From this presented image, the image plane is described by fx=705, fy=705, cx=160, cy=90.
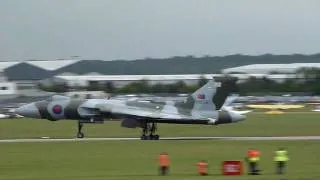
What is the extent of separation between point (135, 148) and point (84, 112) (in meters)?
12.0

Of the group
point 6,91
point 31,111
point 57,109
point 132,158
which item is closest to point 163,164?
point 132,158

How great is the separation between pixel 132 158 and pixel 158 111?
611 inches

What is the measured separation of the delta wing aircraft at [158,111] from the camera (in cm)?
5281

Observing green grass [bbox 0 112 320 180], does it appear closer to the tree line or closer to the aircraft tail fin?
the aircraft tail fin

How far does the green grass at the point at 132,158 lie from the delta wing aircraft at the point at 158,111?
3855 millimetres

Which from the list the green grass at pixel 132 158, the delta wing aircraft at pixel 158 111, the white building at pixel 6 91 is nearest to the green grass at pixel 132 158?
the green grass at pixel 132 158

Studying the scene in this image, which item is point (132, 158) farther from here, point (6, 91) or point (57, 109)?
point (6, 91)

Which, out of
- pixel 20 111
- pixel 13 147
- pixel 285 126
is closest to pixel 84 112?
pixel 20 111

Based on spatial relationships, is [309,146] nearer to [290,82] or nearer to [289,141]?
[289,141]

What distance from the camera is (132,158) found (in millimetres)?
38125

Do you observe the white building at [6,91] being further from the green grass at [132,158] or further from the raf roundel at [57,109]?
the green grass at [132,158]

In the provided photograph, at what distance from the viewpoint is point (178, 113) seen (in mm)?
53156

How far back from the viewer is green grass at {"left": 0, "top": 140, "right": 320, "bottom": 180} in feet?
101

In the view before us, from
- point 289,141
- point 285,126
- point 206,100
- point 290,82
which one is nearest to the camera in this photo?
point 289,141
